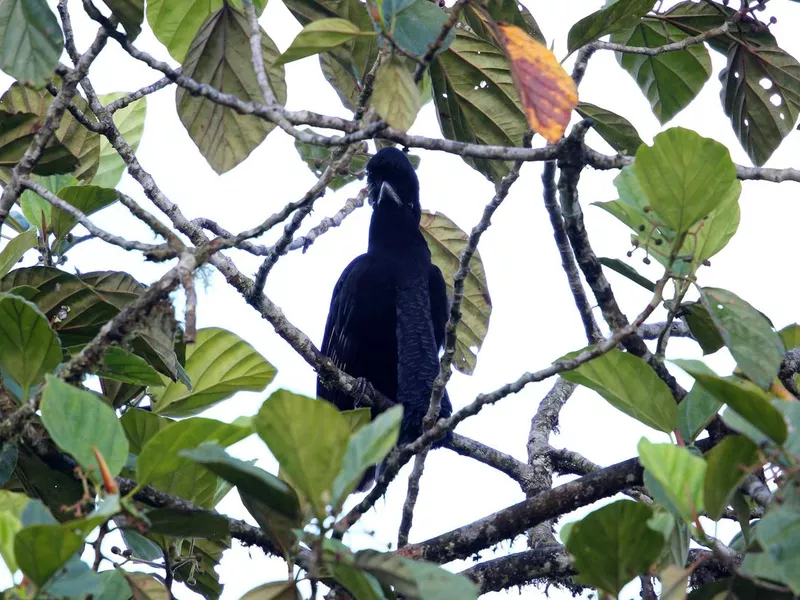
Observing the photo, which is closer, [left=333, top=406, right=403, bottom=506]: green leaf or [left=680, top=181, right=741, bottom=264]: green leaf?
[left=333, top=406, right=403, bottom=506]: green leaf

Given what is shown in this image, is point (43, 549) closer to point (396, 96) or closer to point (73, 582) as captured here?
point (73, 582)

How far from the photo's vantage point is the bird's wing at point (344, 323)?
4992 millimetres

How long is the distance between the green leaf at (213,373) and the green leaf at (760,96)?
1.87m

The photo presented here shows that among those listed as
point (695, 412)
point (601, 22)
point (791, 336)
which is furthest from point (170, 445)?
point (791, 336)

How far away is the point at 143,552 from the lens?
2051mm

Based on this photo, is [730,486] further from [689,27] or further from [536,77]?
[689,27]

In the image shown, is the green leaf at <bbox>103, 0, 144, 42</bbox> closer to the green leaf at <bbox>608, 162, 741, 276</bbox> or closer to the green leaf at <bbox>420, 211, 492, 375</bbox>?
the green leaf at <bbox>608, 162, 741, 276</bbox>

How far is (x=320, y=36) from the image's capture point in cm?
195

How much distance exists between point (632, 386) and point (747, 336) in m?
0.24

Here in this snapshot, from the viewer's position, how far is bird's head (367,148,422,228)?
5102mm

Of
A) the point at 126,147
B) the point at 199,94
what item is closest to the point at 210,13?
the point at 126,147

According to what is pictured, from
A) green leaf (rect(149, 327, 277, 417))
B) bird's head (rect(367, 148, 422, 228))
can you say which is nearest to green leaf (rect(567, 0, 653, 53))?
green leaf (rect(149, 327, 277, 417))

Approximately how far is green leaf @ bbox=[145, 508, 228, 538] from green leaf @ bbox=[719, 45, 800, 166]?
7.98ft

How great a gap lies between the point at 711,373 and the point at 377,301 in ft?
11.8
